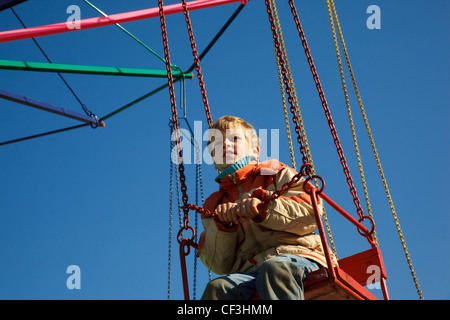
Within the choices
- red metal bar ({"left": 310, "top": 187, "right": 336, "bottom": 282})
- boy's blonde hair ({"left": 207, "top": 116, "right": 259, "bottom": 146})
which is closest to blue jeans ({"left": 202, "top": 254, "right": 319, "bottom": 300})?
red metal bar ({"left": 310, "top": 187, "right": 336, "bottom": 282})

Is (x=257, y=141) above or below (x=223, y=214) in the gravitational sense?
above

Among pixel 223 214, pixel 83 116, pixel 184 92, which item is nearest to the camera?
pixel 223 214

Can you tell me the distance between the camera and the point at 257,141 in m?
4.24

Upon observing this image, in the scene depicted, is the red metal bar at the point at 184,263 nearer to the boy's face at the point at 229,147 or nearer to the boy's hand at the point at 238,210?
the boy's hand at the point at 238,210

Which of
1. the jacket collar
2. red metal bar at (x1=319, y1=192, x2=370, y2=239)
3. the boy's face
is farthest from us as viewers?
the boy's face

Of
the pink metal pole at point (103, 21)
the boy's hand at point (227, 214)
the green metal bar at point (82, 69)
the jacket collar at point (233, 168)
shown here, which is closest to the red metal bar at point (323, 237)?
the boy's hand at point (227, 214)

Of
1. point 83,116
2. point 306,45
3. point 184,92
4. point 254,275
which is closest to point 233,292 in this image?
point 254,275

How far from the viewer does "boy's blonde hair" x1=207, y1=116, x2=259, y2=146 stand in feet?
13.5

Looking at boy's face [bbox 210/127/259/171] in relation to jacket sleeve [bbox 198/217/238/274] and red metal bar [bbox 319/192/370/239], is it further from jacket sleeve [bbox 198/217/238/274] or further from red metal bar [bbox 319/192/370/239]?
red metal bar [bbox 319/192/370/239]

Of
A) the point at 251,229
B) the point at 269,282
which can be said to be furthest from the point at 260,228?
the point at 269,282
